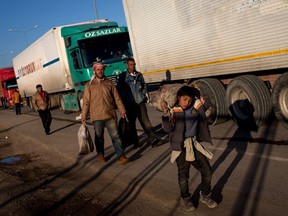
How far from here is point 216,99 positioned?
9.25 m

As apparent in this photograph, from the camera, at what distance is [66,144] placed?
406 inches

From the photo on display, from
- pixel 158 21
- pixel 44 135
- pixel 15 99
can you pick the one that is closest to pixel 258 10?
pixel 158 21

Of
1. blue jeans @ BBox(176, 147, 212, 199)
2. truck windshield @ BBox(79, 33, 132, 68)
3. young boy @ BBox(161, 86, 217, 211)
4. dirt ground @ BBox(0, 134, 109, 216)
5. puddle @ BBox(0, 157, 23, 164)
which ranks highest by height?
truck windshield @ BBox(79, 33, 132, 68)

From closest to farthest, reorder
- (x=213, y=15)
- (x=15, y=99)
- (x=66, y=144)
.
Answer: (x=213, y=15) → (x=66, y=144) → (x=15, y=99)

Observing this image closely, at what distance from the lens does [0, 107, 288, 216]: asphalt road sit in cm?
452

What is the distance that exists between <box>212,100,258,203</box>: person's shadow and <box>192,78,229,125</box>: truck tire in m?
0.40

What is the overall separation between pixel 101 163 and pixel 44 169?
1303 mm

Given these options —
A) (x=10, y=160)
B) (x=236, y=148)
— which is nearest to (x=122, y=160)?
(x=236, y=148)

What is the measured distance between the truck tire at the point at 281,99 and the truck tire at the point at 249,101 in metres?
0.28

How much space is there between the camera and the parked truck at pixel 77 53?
15.2m

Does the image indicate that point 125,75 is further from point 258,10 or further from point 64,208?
point 64,208

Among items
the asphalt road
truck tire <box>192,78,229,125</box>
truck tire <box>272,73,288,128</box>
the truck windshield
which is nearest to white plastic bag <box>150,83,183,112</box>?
truck tire <box>192,78,229,125</box>

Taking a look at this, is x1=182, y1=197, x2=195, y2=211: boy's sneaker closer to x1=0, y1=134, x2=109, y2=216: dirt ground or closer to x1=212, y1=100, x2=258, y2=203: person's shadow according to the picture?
x1=212, y1=100, x2=258, y2=203: person's shadow

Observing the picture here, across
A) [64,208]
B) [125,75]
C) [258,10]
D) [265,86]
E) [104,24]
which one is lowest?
[64,208]
